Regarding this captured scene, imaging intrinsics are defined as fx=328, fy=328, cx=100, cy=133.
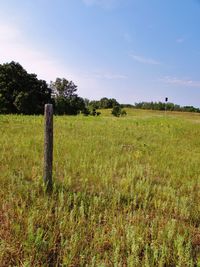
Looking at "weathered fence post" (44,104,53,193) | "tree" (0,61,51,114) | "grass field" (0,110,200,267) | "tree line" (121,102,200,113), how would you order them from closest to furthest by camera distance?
"grass field" (0,110,200,267), "weathered fence post" (44,104,53,193), "tree" (0,61,51,114), "tree line" (121,102,200,113)

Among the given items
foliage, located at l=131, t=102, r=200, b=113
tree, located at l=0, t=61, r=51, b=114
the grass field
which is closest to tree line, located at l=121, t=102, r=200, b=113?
foliage, located at l=131, t=102, r=200, b=113

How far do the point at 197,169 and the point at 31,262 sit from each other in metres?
6.37

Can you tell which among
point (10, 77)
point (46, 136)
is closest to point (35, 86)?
point (10, 77)

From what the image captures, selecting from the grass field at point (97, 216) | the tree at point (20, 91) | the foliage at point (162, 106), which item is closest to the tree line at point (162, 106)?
the foliage at point (162, 106)

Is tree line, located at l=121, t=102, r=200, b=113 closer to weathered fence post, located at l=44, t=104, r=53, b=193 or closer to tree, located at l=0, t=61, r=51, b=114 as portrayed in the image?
tree, located at l=0, t=61, r=51, b=114

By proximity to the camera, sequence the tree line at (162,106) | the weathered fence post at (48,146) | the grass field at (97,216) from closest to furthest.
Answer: the grass field at (97,216)
the weathered fence post at (48,146)
the tree line at (162,106)

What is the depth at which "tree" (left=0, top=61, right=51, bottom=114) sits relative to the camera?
170ft

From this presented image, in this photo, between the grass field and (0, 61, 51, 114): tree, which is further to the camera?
(0, 61, 51, 114): tree

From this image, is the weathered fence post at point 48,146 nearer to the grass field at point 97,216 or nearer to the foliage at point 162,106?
the grass field at point 97,216

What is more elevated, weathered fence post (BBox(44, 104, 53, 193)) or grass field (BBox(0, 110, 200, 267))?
weathered fence post (BBox(44, 104, 53, 193))

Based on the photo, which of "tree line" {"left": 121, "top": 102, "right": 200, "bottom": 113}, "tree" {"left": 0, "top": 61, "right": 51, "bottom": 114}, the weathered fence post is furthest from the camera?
"tree line" {"left": 121, "top": 102, "right": 200, "bottom": 113}

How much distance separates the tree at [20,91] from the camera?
170 ft

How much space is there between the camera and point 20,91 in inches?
2146

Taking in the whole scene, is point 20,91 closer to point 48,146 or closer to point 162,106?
point 48,146
